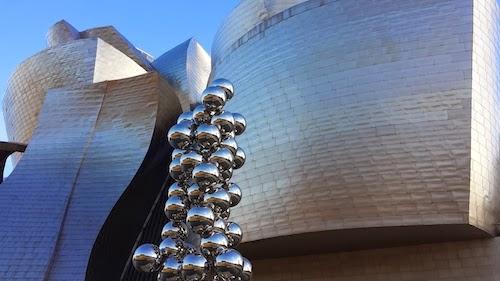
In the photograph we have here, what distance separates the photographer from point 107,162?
444 inches

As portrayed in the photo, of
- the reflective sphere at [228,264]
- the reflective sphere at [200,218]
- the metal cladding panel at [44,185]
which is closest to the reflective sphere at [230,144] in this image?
the reflective sphere at [200,218]

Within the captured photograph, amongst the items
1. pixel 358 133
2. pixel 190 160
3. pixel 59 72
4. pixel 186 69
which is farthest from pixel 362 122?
pixel 186 69

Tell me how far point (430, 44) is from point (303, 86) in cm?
210

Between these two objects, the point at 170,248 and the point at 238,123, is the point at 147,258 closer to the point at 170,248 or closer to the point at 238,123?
the point at 170,248

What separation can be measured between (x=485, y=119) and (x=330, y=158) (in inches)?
93.6

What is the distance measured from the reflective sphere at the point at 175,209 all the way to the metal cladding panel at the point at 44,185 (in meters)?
6.51

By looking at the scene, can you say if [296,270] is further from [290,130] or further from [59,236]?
[59,236]

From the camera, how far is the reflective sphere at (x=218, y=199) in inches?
156

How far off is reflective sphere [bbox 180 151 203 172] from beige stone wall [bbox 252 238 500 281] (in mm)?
5402

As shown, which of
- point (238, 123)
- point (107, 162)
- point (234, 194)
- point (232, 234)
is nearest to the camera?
point (232, 234)

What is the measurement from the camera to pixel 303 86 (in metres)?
9.26

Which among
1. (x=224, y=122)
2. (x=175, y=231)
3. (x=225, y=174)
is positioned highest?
(x=224, y=122)

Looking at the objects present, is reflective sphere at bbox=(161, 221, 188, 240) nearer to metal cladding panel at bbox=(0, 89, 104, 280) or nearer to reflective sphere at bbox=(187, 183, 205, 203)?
reflective sphere at bbox=(187, 183, 205, 203)

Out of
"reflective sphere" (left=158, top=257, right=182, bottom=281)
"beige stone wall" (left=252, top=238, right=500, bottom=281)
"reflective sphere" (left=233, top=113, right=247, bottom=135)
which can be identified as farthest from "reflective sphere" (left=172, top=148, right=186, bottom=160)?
"beige stone wall" (left=252, top=238, right=500, bottom=281)
